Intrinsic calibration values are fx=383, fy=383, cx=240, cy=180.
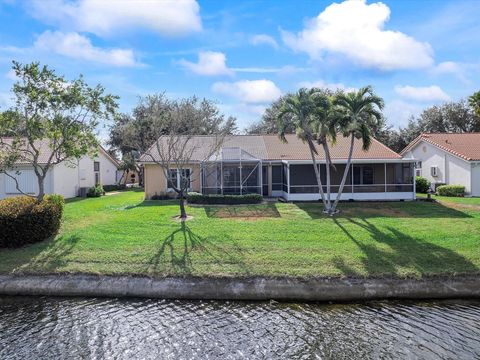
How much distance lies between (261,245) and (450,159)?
69.5 feet

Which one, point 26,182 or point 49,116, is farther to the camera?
point 26,182

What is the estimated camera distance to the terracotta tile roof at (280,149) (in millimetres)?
25242

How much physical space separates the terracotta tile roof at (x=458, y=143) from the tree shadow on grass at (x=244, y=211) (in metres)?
15.4

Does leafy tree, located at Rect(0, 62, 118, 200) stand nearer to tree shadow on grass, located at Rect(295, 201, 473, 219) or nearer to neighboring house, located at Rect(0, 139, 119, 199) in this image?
neighboring house, located at Rect(0, 139, 119, 199)

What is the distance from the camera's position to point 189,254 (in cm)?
1285

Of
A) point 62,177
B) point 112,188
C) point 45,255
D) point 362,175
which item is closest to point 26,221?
point 45,255

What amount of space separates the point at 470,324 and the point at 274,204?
44.0 ft

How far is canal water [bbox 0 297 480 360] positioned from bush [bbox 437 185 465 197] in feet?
59.6

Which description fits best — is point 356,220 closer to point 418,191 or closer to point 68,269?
point 68,269

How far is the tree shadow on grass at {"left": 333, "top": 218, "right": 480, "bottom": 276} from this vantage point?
37.9ft

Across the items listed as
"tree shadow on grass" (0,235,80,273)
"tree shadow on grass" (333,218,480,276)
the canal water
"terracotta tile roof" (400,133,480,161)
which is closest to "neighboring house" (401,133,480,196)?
"terracotta tile roof" (400,133,480,161)

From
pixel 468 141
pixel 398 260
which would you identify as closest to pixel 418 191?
pixel 468 141

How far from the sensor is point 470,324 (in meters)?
8.80

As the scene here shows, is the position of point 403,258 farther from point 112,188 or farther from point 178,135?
point 112,188
